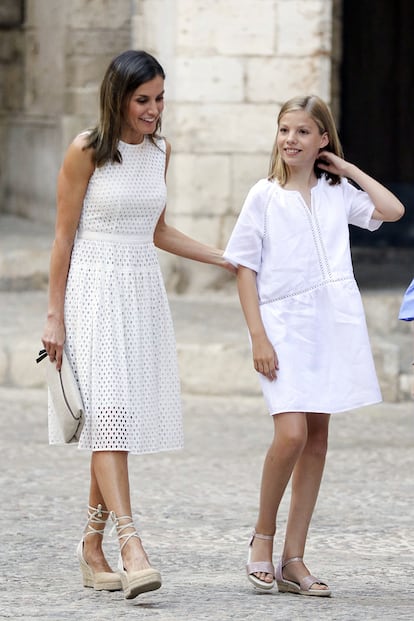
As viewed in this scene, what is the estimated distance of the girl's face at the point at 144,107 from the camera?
14.8 ft

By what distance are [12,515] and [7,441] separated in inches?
61.6

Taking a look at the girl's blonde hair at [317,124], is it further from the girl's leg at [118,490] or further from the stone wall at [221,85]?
the stone wall at [221,85]

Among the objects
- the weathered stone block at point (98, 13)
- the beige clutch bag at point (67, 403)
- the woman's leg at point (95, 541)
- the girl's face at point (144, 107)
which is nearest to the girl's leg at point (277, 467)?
the woman's leg at point (95, 541)

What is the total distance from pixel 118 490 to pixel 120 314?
1.74 feet

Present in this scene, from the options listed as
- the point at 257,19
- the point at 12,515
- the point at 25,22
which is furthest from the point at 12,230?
the point at 12,515

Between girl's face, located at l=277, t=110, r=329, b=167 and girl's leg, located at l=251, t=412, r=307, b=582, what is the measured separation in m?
0.77

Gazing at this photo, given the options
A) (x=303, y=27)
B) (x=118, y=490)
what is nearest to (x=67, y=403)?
(x=118, y=490)

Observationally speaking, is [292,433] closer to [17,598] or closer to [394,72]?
[17,598]

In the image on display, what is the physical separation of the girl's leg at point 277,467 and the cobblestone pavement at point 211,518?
0.15m

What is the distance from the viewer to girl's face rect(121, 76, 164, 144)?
450cm

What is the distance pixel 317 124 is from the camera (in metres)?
4.57

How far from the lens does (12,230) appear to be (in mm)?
12094

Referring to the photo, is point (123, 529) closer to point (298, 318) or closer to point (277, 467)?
point (277, 467)

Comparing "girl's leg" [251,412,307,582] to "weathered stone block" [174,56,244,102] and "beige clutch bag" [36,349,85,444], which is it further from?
"weathered stone block" [174,56,244,102]
